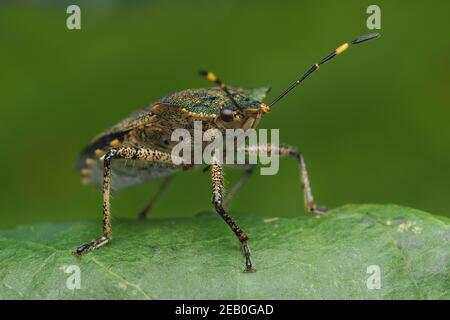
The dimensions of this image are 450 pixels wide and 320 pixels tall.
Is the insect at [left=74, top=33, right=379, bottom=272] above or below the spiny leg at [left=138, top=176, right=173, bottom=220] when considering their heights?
above

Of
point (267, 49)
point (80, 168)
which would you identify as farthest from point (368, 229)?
point (267, 49)

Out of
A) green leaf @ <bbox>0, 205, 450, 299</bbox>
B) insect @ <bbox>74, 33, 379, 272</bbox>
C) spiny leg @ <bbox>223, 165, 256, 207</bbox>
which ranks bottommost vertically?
green leaf @ <bbox>0, 205, 450, 299</bbox>

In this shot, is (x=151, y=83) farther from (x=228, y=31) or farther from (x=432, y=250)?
(x=432, y=250)

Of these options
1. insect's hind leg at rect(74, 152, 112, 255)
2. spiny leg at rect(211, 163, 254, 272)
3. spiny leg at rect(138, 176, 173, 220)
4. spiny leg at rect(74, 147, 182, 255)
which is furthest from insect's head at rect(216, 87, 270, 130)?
spiny leg at rect(138, 176, 173, 220)

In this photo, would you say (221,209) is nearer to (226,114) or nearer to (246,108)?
(226,114)

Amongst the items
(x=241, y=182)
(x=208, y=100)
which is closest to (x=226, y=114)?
(x=208, y=100)

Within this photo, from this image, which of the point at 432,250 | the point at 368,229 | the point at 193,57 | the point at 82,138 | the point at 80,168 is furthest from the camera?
the point at 193,57

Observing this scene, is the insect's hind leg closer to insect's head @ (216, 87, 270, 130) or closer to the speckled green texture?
the speckled green texture

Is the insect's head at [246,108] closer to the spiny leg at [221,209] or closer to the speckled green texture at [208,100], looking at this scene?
the speckled green texture at [208,100]
